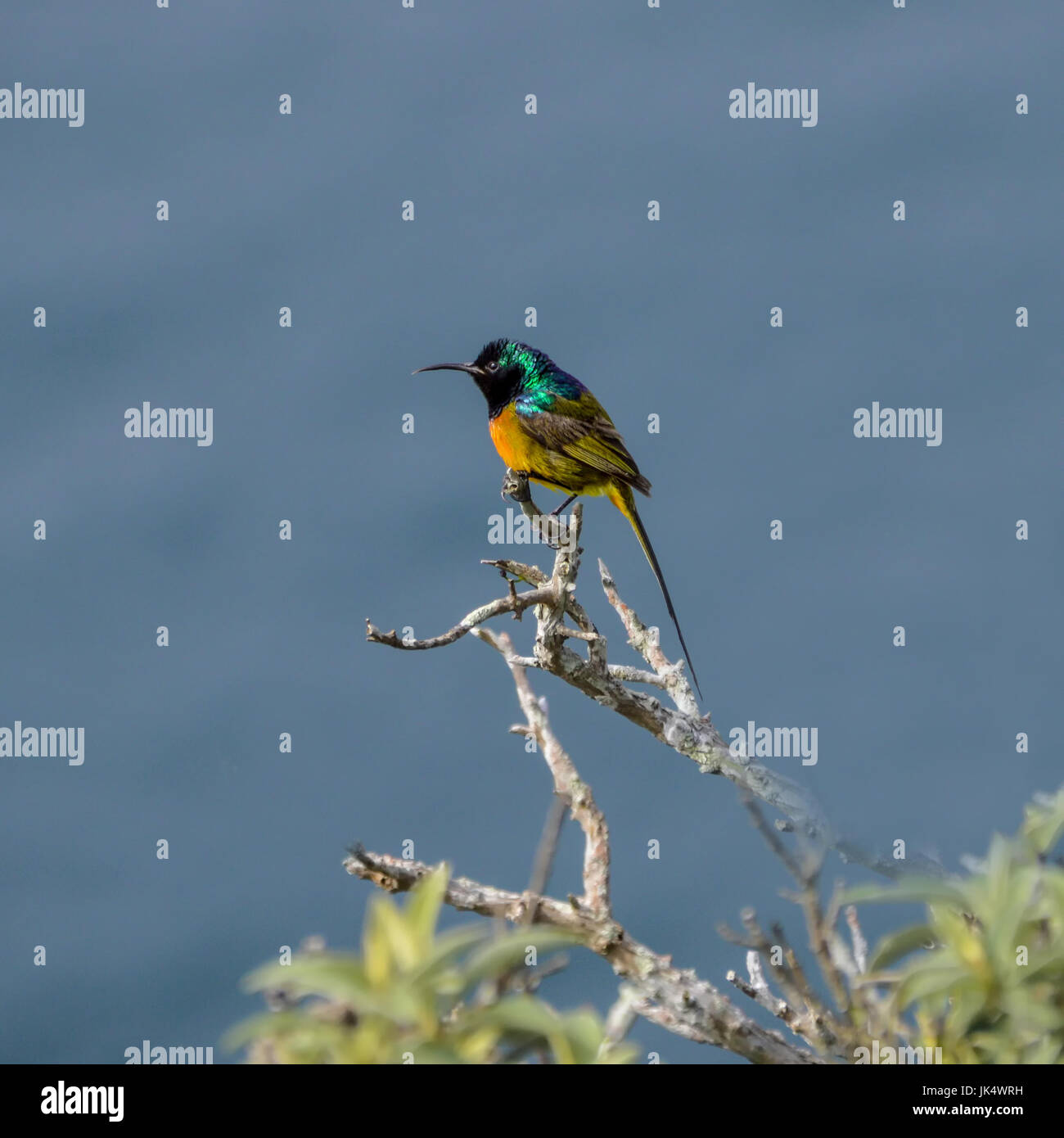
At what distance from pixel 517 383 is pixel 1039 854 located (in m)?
5.04

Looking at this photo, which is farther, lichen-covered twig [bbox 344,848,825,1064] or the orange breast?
the orange breast

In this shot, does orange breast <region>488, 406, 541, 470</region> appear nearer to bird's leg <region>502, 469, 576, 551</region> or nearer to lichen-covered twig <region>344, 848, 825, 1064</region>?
bird's leg <region>502, 469, 576, 551</region>

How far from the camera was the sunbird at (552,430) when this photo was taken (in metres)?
6.48

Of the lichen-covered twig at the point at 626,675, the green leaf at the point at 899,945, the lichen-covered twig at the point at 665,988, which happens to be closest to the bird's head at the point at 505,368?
the lichen-covered twig at the point at 626,675

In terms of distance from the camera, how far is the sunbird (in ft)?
21.3

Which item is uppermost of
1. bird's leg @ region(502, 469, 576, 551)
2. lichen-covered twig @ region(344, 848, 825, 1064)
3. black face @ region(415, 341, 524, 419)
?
black face @ region(415, 341, 524, 419)

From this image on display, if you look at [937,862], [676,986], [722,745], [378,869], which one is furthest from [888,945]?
[722,745]

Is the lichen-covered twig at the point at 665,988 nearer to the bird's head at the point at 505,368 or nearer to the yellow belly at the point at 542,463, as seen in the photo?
the yellow belly at the point at 542,463

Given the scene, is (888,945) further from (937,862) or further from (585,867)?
(937,862)

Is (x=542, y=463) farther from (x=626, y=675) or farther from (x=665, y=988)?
(x=665, y=988)

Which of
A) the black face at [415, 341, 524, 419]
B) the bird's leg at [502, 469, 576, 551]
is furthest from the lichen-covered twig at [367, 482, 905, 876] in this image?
the black face at [415, 341, 524, 419]

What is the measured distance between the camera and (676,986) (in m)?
2.99

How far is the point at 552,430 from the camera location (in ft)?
21.5
